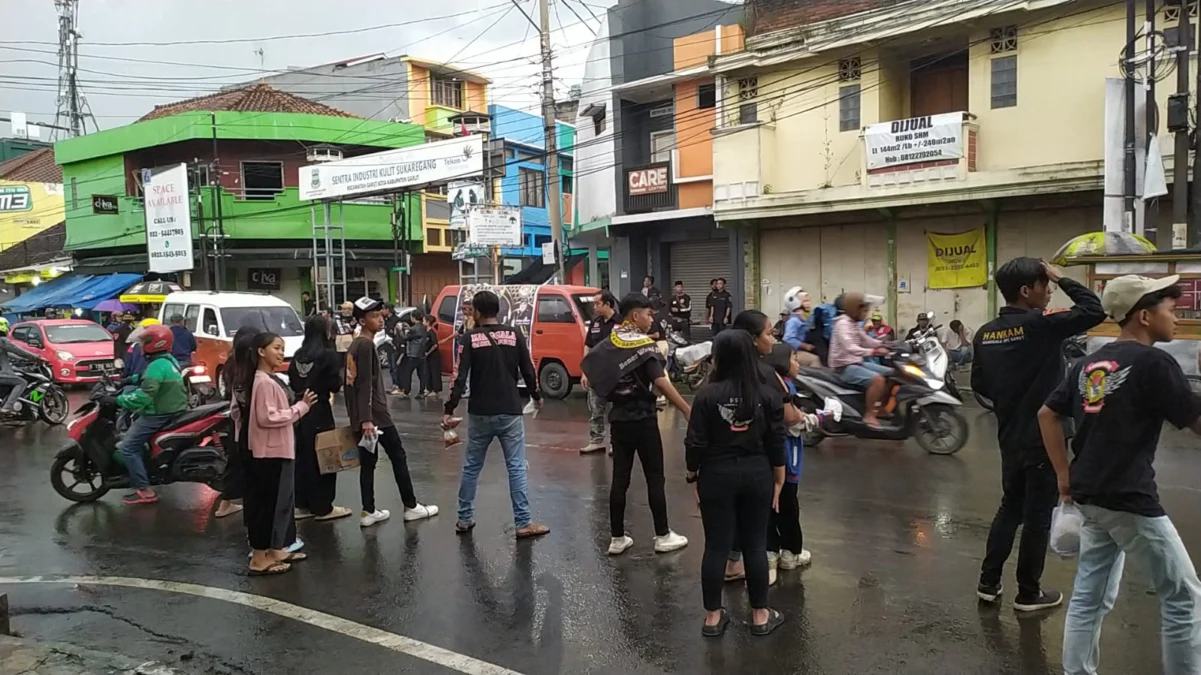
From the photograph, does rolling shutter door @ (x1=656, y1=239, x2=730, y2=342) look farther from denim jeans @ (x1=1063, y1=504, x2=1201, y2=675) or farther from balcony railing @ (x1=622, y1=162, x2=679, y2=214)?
denim jeans @ (x1=1063, y1=504, x2=1201, y2=675)

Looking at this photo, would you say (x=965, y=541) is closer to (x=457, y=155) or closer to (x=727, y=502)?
(x=727, y=502)

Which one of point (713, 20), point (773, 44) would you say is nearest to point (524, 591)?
point (773, 44)

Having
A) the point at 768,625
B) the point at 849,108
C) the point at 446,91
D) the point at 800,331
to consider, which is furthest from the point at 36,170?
the point at 768,625

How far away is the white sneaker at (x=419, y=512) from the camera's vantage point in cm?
698

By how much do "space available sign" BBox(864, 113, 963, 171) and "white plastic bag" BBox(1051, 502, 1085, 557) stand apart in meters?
14.9

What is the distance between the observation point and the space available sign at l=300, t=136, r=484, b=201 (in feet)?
72.0

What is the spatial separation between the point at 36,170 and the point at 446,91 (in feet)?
73.3

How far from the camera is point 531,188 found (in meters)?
39.2

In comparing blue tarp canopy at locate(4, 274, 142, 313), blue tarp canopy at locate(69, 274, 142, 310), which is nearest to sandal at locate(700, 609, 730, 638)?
blue tarp canopy at locate(69, 274, 142, 310)

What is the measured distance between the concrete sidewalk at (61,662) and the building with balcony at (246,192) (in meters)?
24.4

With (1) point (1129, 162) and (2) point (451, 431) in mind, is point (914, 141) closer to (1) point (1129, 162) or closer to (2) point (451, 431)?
(1) point (1129, 162)

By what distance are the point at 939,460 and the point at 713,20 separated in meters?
16.2

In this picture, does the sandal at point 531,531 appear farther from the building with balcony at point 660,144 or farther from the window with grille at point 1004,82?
the building with balcony at point 660,144

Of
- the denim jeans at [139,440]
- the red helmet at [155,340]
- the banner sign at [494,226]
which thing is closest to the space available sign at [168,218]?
the banner sign at [494,226]
